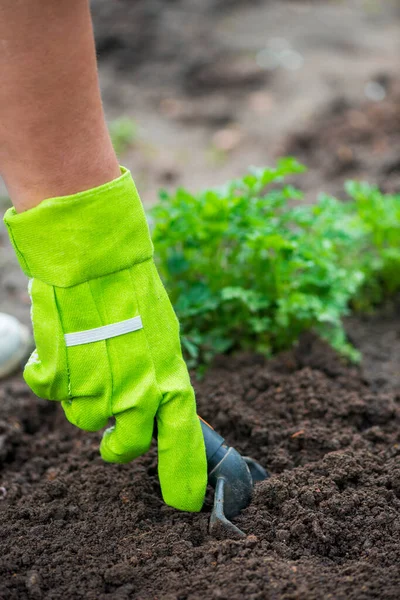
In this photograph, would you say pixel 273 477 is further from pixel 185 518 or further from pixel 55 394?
pixel 55 394

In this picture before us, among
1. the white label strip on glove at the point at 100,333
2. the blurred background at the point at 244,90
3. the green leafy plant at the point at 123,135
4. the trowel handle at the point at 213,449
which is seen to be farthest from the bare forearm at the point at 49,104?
the green leafy plant at the point at 123,135

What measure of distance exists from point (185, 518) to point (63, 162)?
108 cm

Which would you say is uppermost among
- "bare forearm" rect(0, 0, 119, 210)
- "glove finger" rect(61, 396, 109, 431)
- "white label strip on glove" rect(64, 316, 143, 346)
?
"bare forearm" rect(0, 0, 119, 210)

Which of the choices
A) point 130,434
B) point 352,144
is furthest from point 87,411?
point 352,144

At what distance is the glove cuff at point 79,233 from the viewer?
1598 mm

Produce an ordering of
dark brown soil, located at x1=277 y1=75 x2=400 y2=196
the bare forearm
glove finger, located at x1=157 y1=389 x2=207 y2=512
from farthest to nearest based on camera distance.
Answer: dark brown soil, located at x1=277 y1=75 x2=400 y2=196 < glove finger, located at x1=157 y1=389 x2=207 y2=512 < the bare forearm

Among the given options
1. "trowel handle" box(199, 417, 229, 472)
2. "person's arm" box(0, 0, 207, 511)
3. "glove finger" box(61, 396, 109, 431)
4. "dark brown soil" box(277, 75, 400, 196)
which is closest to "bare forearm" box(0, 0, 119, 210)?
"person's arm" box(0, 0, 207, 511)

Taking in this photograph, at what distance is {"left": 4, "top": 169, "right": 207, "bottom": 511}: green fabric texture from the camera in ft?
5.33

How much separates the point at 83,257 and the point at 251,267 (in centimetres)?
129

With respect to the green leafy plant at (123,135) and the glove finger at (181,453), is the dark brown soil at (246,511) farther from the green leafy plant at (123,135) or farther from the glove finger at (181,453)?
the green leafy plant at (123,135)

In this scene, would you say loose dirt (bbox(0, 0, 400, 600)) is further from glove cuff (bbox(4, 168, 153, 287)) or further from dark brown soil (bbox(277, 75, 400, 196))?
glove cuff (bbox(4, 168, 153, 287))

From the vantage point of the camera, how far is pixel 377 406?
97.5 inches

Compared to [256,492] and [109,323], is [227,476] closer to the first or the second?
[256,492]

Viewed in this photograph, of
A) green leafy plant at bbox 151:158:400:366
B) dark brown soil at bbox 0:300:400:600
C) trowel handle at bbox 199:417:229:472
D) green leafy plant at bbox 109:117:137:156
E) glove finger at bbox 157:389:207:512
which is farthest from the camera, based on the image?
green leafy plant at bbox 109:117:137:156
